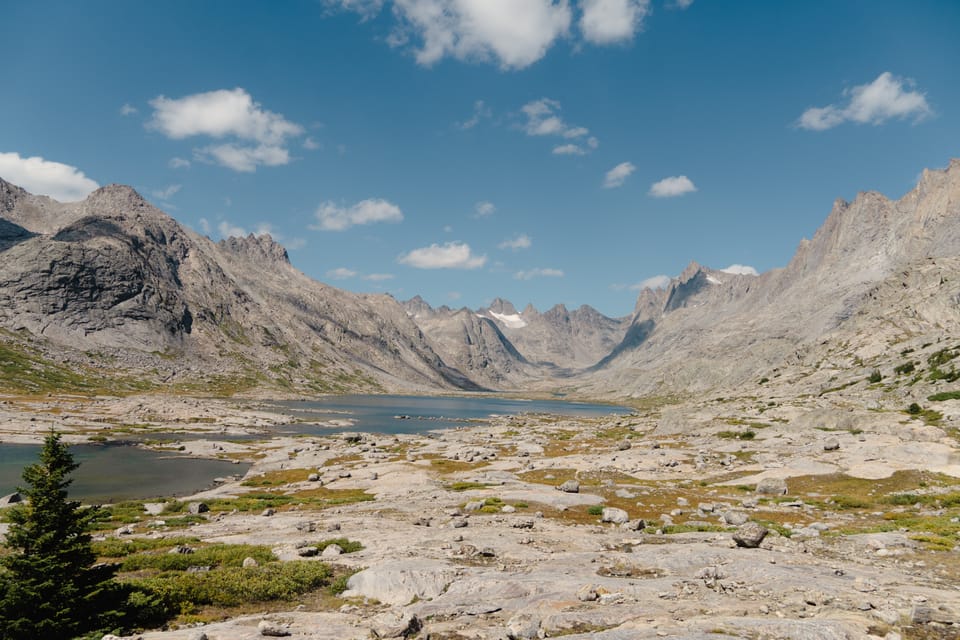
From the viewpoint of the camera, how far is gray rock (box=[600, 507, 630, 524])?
37.2m

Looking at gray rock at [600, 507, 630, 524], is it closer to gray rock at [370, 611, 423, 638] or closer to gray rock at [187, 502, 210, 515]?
gray rock at [370, 611, 423, 638]

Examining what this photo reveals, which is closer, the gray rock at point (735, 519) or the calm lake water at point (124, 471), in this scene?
the gray rock at point (735, 519)

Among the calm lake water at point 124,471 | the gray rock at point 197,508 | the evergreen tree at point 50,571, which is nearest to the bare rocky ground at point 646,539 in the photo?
the evergreen tree at point 50,571

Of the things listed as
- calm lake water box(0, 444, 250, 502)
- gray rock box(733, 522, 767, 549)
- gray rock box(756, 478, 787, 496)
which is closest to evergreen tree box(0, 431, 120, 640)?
gray rock box(733, 522, 767, 549)

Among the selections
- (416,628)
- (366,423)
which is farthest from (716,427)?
(366,423)

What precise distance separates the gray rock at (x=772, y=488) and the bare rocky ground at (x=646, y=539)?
44cm

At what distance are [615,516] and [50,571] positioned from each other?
32901 millimetres

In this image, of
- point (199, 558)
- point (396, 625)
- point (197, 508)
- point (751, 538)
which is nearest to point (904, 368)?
point (751, 538)

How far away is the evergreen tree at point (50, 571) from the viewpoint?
1584 cm

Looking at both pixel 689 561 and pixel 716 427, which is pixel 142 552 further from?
pixel 716 427

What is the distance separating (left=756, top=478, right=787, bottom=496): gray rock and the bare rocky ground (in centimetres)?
44

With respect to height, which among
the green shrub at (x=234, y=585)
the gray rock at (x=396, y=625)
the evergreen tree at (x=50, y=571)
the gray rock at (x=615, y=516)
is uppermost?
the evergreen tree at (x=50, y=571)

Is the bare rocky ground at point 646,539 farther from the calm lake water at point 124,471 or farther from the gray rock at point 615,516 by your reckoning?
the calm lake water at point 124,471

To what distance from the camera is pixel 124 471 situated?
83.6 m
